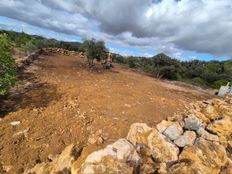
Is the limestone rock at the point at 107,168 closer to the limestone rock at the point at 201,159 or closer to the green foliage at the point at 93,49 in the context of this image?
the limestone rock at the point at 201,159

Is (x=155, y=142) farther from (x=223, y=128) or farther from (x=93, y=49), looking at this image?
(x=93, y=49)

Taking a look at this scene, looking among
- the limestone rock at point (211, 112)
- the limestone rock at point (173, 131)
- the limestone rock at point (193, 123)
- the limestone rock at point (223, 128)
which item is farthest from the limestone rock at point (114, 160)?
the limestone rock at point (211, 112)

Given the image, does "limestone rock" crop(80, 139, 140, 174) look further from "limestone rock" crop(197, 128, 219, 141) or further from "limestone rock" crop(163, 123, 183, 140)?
"limestone rock" crop(197, 128, 219, 141)

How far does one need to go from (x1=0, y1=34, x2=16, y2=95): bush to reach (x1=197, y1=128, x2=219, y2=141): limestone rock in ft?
16.6

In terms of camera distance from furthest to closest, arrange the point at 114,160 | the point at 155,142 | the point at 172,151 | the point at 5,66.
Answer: the point at 5,66 → the point at 155,142 → the point at 172,151 → the point at 114,160

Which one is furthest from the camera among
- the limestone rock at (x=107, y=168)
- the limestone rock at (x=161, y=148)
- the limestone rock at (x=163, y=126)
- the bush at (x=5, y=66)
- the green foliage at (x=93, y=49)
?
the green foliage at (x=93, y=49)

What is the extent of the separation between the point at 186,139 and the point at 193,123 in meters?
0.63

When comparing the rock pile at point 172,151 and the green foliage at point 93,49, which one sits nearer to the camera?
the rock pile at point 172,151

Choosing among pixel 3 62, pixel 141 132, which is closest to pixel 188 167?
pixel 141 132

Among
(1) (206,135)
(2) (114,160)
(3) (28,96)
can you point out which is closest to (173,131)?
(1) (206,135)

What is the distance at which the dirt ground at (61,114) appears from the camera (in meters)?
5.77

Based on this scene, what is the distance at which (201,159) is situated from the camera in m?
4.68

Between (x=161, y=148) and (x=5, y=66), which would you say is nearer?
(x=161, y=148)

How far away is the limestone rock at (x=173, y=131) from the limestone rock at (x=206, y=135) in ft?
1.34
